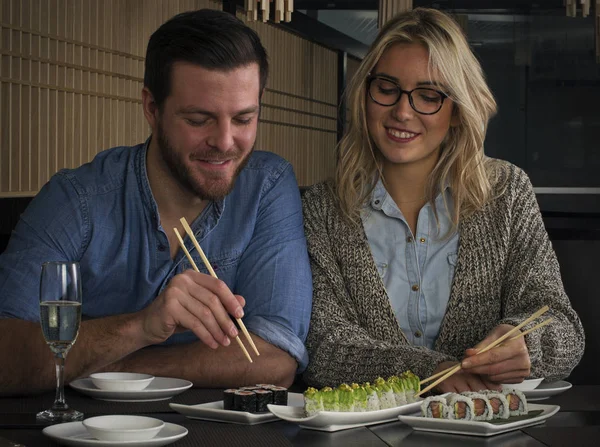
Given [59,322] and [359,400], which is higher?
[59,322]

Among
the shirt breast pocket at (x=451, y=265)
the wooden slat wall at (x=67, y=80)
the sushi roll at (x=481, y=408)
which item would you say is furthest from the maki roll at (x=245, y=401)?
the wooden slat wall at (x=67, y=80)

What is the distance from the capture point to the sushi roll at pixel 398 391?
5.37ft

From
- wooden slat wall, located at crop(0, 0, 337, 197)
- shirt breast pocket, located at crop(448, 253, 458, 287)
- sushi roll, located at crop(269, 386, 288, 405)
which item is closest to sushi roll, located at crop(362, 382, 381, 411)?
sushi roll, located at crop(269, 386, 288, 405)

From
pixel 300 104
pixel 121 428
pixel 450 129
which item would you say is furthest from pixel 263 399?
pixel 300 104

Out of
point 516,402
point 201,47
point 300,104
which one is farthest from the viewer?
point 300,104

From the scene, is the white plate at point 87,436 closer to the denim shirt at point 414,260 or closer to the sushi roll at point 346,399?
the sushi roll at point 346,399

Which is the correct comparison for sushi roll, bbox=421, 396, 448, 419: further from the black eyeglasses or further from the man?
the black eyeglasses

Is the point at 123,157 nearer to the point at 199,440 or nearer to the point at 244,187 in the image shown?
the point at 244,187

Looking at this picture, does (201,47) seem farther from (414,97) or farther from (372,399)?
(372,399)

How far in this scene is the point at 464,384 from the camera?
1.89 metres

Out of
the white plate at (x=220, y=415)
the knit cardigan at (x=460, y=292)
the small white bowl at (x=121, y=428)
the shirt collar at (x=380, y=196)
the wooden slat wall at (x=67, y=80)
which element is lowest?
the white plate at (x=220, y=415)

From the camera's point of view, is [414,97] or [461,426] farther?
[414,97]

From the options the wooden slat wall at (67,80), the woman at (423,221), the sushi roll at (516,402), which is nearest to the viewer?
the sushi roll at (516,402)

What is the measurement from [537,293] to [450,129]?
0.48 metres
